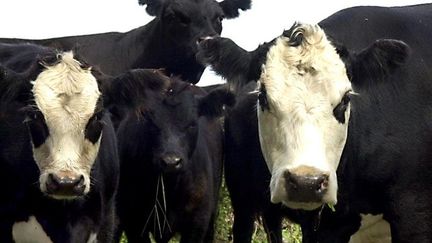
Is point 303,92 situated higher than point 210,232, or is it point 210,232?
point 303,92

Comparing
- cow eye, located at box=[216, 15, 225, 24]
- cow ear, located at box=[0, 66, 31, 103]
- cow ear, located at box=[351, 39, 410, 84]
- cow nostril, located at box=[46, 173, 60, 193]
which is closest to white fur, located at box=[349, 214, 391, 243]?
cow ear, located at box=[351, 39, 410, 84]

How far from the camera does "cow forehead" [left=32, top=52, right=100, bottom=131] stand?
23.9ft

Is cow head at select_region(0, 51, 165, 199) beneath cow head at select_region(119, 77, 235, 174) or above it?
above

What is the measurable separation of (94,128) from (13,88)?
0.65 meters

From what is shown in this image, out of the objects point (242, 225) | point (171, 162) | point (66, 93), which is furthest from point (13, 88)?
point (242, 225)

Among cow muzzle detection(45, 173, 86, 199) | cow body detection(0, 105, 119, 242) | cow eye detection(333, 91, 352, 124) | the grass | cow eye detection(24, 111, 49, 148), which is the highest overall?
cow eye detection(333, 91, 352, 124)

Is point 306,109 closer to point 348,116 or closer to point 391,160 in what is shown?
point 348,116

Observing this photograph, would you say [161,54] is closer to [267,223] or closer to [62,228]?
[267,223]

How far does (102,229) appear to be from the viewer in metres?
8.18

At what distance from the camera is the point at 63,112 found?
7301 millimetres

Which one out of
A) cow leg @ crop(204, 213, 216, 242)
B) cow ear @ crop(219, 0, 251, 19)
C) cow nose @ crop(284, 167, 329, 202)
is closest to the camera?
cow nose @ crop(284, 167, 329, 202)

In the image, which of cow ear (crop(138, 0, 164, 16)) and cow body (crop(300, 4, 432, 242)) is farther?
cow ear (crop(138, 0, 164, 16))

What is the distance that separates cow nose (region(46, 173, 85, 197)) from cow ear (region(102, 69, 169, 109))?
0.98 metres

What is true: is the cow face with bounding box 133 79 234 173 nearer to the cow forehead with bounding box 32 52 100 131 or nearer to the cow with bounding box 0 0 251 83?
the cow forehead with bounding box 32 52 100 131
